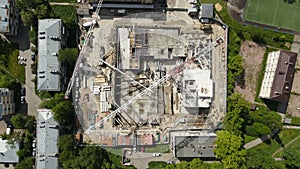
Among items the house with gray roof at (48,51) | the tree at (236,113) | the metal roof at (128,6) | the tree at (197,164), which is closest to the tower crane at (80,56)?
the metal roof at (128,6)

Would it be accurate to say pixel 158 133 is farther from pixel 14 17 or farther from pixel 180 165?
pixel 14 17

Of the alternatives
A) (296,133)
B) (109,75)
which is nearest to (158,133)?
(109,75)

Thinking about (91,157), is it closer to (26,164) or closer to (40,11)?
(26,164)

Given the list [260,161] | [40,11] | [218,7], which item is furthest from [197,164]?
[40,11]

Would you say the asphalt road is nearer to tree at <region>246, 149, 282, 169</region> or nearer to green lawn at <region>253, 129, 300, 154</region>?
tree at <region>246, 149, 282, 169</region>

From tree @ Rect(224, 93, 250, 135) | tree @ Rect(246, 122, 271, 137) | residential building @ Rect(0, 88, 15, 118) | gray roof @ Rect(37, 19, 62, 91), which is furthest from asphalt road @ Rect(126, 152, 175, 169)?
residential building @ Rect(0, 88, 15, 118)
